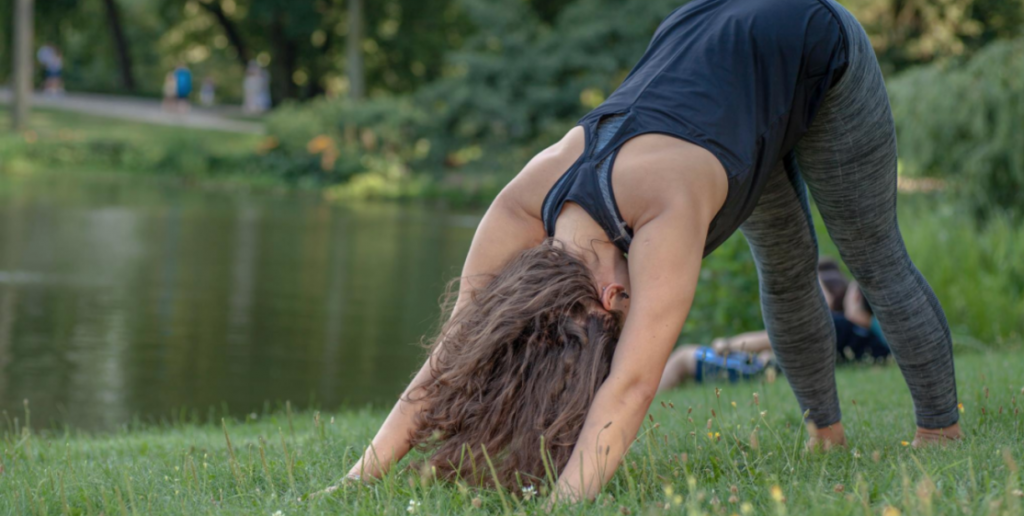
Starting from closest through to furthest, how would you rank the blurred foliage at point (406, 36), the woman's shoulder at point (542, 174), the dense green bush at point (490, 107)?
1. the woman's shoulder at point (542, 174)
2. the dense green bush at point (490, 107)
3. the blurred foliage at point (406, 36)

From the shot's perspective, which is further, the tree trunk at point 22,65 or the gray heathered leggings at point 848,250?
the tree trunk at point 22,65

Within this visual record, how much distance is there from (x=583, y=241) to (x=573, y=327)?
0.23 meters

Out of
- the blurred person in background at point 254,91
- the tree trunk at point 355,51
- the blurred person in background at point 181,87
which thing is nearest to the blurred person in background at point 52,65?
the blurred person in background at point 181,87

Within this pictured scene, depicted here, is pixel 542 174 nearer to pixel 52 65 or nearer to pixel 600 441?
pixel 600 441

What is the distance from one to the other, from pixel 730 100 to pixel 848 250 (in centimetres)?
72

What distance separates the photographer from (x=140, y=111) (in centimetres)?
3503

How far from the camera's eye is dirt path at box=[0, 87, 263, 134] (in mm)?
32562

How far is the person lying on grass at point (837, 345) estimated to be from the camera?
6779 mm

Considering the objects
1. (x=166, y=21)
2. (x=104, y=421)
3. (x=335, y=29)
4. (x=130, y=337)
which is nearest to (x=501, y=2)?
(x=335, y=29)

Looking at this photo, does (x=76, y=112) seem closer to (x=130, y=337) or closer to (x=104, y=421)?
(x=130, y=337)

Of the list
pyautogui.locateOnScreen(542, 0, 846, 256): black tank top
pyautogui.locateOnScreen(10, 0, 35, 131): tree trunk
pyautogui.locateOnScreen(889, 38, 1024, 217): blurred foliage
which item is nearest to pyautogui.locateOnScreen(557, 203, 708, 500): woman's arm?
pyautogui.locateOnScreen(542, 0, 846, 256): black tank top

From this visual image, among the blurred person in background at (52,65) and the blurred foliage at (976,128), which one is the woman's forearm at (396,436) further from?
the blurred person in background at (52,65)

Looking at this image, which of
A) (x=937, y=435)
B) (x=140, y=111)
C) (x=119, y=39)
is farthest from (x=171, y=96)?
(x=937, y=435)

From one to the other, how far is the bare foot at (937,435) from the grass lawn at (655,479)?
44 millimetres
